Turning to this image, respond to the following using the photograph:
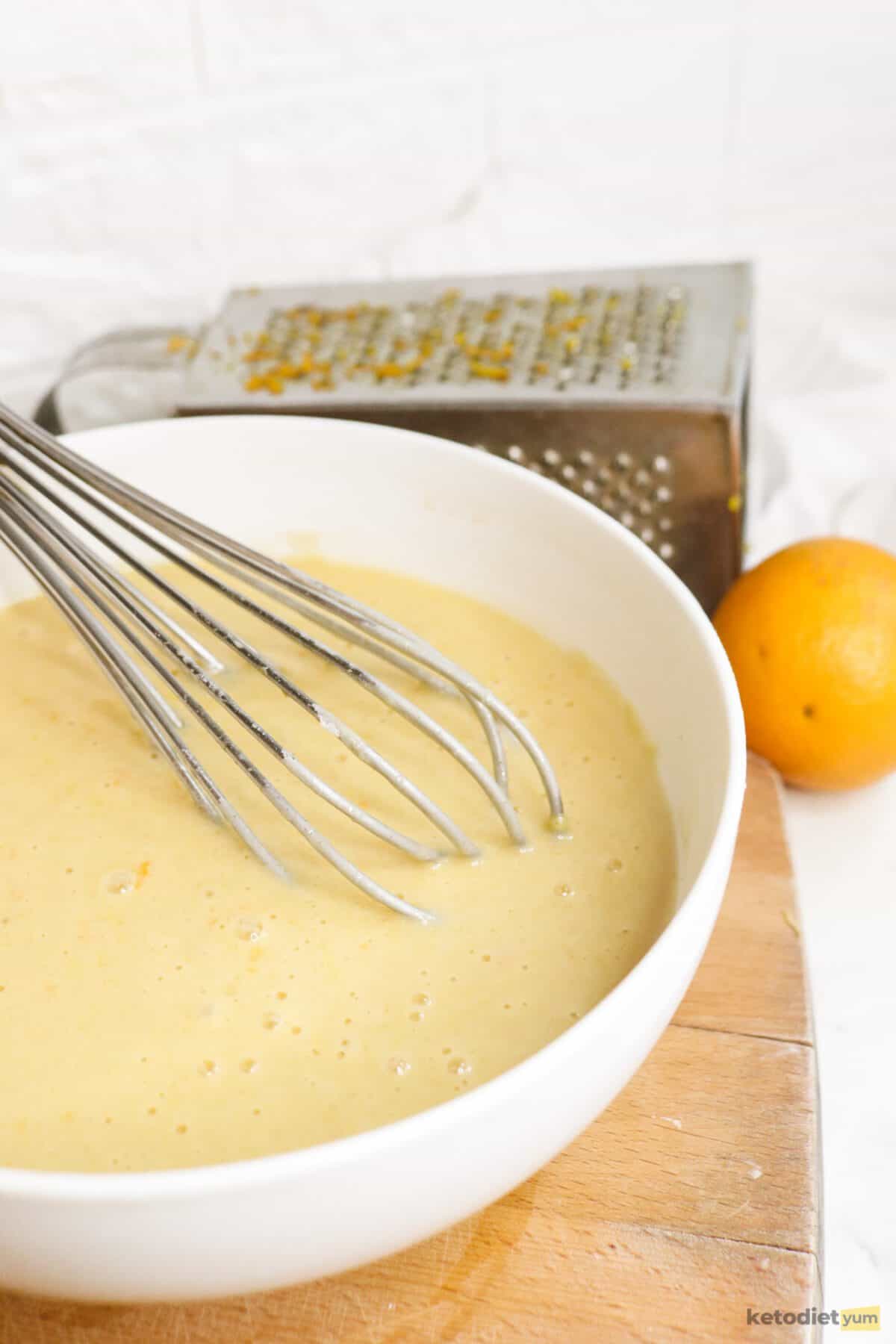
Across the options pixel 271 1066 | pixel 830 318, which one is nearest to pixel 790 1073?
pixel 271 1066

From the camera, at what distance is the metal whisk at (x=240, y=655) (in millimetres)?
537

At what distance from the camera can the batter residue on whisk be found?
19.5 inches

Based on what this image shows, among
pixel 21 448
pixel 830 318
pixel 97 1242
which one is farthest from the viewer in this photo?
pixel 830 318

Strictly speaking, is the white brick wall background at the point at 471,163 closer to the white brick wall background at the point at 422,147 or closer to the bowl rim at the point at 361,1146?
the white brick wall background at the point at 422,147

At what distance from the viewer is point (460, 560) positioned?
30.1 inches

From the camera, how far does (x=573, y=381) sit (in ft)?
2.82

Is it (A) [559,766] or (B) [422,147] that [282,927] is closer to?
(A) [559,766]

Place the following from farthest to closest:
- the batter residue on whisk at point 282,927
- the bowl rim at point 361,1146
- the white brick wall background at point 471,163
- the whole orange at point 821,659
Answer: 1. the white brick wall background at point 471,163
2. the whole orange at point 821,659
3. the batter residue on whisk at point 282,927
4. the bowl rim at point 361,1146

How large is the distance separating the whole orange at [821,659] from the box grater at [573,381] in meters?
0.09

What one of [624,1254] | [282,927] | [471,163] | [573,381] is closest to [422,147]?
[471,163]

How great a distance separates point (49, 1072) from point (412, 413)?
0.50 m

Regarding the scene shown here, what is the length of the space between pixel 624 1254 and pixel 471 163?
1100mm

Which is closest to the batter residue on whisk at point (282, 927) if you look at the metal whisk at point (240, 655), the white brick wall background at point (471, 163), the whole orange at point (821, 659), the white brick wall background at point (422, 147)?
the metal whisk at point (240, 655)

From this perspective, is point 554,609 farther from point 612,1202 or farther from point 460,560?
point 612,1202
